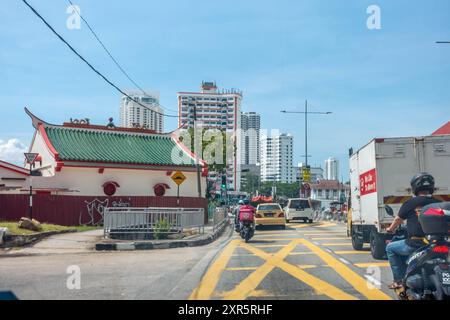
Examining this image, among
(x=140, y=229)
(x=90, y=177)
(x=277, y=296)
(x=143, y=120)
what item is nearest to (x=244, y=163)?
(x=143, y=120)

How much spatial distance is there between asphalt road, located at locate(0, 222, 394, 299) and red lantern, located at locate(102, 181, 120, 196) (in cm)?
1601

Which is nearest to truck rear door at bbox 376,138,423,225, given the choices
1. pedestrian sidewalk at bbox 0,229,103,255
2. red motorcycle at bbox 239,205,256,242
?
red motorcycle at bbox 239,205,256,242

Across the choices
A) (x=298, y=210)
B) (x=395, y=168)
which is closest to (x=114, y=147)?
(x=298, y=210)

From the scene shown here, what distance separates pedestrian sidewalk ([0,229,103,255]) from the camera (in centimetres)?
1549

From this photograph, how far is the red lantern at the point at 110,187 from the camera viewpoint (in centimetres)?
3140

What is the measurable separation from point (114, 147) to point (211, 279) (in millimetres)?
25535

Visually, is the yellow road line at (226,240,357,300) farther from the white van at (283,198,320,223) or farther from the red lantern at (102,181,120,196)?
the white van at (283,198,320,223)

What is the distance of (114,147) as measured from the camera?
3388cm

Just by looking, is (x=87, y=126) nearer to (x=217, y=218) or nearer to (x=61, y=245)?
(x=217, y=218)

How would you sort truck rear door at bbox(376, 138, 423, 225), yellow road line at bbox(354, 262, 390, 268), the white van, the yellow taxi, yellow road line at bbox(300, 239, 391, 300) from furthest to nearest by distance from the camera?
1. the white van
2. the yellow taxi
3. truck rear door at bbox(376, 138, 423, 225)
4. yellow road line at bbox(354, 262, 390, 268)
5. yellow road line at bbox(300, 239, 391, 300)

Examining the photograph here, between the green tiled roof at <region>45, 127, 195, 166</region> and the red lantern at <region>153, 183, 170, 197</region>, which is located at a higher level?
the green tiled roof at <region>45, 127, 195, 166</region>

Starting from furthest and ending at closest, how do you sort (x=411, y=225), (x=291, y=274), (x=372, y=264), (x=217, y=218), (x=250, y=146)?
(x=250, y=146), (x=217, y=218), (x=372, y=264), (x=291, y=274), (x=411, y=225)
